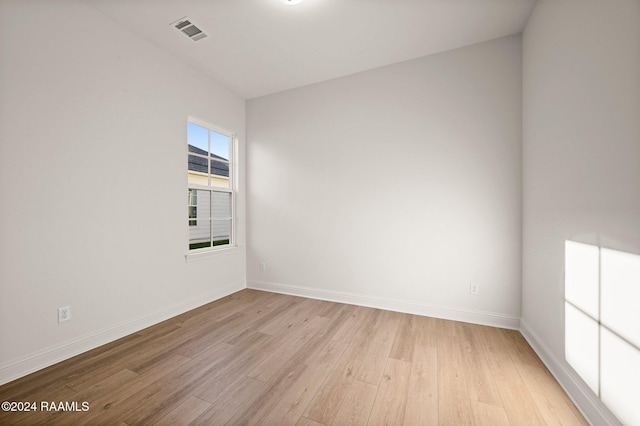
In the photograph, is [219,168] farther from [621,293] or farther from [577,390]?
[577,390]

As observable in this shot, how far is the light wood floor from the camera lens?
144cm

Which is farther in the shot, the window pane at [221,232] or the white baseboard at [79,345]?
the window pane at [221,232]

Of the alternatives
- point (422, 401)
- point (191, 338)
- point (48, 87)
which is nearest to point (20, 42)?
point (48, 87)

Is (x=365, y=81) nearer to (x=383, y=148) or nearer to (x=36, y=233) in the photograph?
(x=383, y=148)

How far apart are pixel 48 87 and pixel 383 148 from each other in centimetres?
313

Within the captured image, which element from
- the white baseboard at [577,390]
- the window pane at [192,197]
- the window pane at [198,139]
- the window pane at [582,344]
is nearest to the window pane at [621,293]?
the window pane at [582,344]

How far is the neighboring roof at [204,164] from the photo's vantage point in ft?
10.5

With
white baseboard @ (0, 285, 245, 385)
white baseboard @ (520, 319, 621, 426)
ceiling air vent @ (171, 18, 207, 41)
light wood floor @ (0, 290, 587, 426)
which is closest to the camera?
white baseboard @ (520, 319, 621, 426)

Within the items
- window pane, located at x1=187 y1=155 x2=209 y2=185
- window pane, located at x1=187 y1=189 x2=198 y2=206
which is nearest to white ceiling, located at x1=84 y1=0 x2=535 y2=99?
window pane, located at x1=187 y1=155 x2=209 y2=185

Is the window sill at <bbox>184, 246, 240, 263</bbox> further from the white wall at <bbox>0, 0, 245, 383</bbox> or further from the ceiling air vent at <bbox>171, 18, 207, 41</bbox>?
the ceiling air vent at <bbox>171, 18, 207, 41</bbox>

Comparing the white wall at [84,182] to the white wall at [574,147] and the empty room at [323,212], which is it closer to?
the empty room at [323,212]

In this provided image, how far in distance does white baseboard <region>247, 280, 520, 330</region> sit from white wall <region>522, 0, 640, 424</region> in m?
0.22

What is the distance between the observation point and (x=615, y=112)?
1257mm

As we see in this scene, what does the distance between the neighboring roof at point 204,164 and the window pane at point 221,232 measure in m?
0.71
